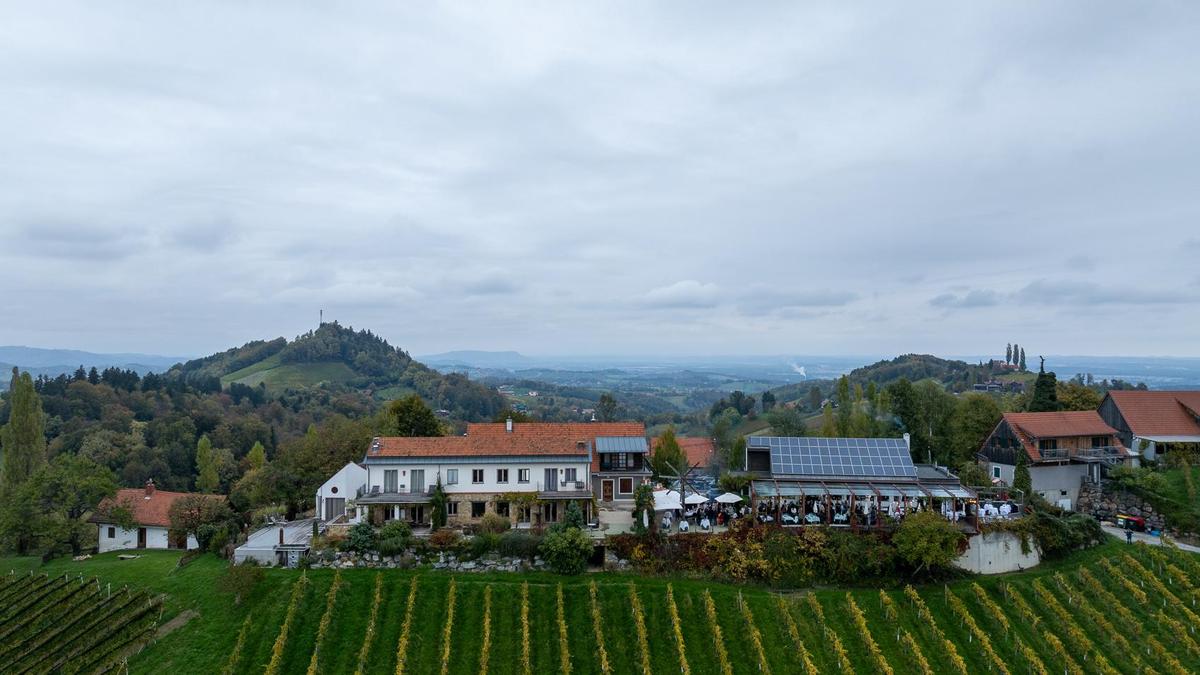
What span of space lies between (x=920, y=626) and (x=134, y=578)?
1553 inches

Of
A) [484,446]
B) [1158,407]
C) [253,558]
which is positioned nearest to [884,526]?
[484,446]

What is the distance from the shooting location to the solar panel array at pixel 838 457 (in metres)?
38.7

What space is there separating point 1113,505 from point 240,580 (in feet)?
165

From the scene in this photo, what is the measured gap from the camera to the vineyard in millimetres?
27422

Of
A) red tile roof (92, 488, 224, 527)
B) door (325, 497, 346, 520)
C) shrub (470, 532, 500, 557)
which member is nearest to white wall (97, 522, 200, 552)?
red tile roof (92, 488, 224, 527)

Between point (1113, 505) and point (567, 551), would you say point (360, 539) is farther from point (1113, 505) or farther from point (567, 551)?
point (1113, 505)

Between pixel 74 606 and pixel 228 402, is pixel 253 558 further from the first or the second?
pixel 228 402

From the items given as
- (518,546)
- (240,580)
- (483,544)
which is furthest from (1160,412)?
(240,580)

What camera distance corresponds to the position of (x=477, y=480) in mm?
38219

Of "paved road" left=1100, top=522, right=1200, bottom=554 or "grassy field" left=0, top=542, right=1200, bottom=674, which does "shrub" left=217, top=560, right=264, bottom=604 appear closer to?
"grassy field" left=0, top=542, right=1200, bottom=674

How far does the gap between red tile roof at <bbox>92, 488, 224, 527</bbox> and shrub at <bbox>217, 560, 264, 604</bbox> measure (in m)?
13.4

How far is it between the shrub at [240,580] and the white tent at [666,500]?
796 inches

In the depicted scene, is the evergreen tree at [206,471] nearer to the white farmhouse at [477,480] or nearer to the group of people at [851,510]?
the white farmhouse at [477,480]

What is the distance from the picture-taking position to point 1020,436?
44.5 meters
